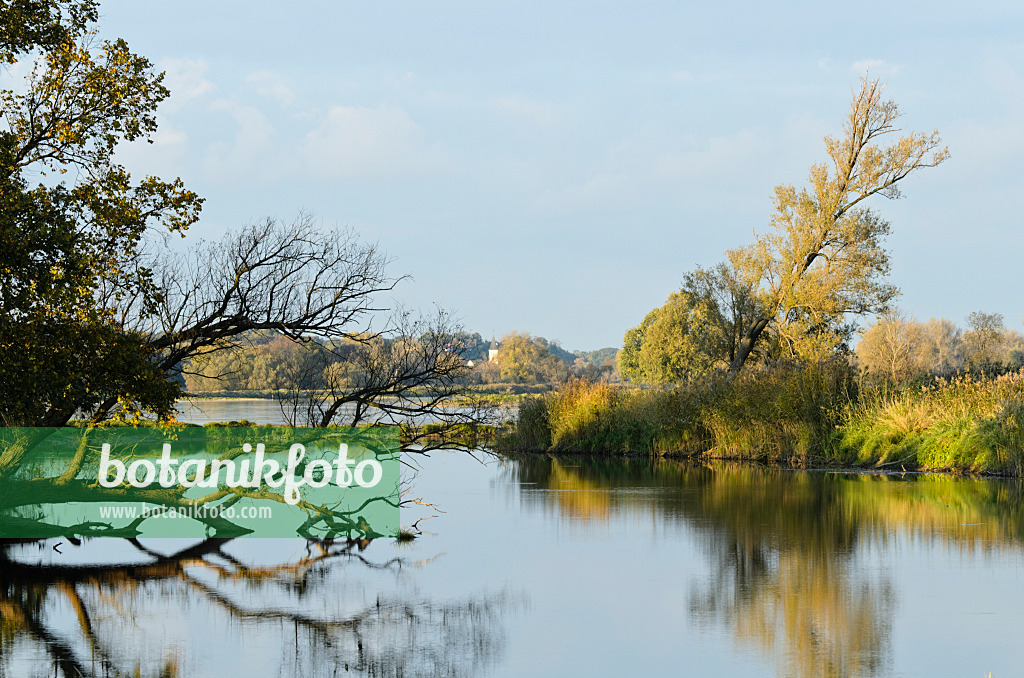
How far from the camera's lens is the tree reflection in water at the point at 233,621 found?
8.28 metres

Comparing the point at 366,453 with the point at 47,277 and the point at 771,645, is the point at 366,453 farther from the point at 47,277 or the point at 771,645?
the point at 771,645

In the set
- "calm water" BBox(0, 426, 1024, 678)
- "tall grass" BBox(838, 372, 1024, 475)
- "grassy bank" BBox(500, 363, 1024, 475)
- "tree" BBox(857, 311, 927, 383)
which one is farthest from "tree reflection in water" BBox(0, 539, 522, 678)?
"tree" BBox(857, 311, 927, 383)

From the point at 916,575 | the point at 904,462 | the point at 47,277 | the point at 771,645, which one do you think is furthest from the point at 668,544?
the point at 904,462

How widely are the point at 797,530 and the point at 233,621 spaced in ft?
28.7

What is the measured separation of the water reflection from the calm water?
1.9 inches

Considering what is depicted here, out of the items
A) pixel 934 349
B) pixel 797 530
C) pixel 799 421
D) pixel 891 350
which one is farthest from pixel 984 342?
pixel 797 530

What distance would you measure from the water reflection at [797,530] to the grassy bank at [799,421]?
56.8 inches

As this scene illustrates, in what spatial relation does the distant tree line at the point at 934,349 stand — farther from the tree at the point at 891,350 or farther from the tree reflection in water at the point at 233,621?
the tree reflection in water at the point at 233,621

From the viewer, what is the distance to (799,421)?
27844 millimetres

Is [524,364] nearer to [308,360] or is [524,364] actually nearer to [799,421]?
[799,421]

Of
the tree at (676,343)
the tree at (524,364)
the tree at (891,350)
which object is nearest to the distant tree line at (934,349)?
the tree at (891,350)

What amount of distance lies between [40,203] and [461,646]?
6718 mm

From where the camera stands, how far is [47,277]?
10.9 meters
